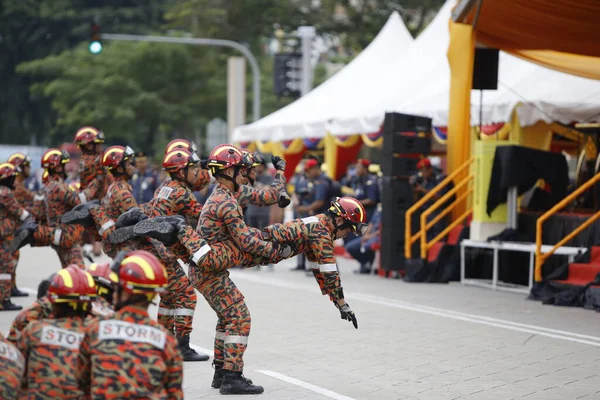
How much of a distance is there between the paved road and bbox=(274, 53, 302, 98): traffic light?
40.2 ft

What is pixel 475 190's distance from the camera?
17.4 m

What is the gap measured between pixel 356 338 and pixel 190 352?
2190 millimetres

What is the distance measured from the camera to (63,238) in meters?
13.6

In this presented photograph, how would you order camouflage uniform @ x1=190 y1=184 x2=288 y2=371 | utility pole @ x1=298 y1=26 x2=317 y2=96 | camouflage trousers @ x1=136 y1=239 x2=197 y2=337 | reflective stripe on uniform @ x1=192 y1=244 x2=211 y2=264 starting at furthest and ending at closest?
utility pole @ x1=298 y1=26 x2=317 y2=96, camouflage trousers @ x1=136 y1=239 x2=197 y2=337, camouflage uniform @ x1=190 y1=184 x2=288 y2=371, reflective stripe on uniform @ x1=192 y1=244 x2=211 y2=264

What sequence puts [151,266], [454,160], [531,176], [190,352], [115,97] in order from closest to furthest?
[151,266] → [190,352] → [531,176] → [454,160] → [115,97]

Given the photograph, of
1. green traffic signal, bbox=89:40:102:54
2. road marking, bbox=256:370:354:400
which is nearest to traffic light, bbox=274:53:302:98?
green traffic signal, bbox=89:40:102:54

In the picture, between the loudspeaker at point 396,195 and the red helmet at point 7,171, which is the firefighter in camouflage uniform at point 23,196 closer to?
the red helmet at point 7,171

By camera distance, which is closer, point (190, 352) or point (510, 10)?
point (190, 352)

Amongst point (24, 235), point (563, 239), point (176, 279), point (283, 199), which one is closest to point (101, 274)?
point (283, 199)

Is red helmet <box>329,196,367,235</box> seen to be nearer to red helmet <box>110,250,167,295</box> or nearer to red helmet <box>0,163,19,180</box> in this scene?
red helmet <box>110,250,167,295</box>

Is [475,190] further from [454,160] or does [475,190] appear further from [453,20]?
[453,20]

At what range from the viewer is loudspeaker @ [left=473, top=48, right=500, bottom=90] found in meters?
17.9

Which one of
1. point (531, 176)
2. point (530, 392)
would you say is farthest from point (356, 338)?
point (531, 176)

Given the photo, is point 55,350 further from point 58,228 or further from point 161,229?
point 58,228
